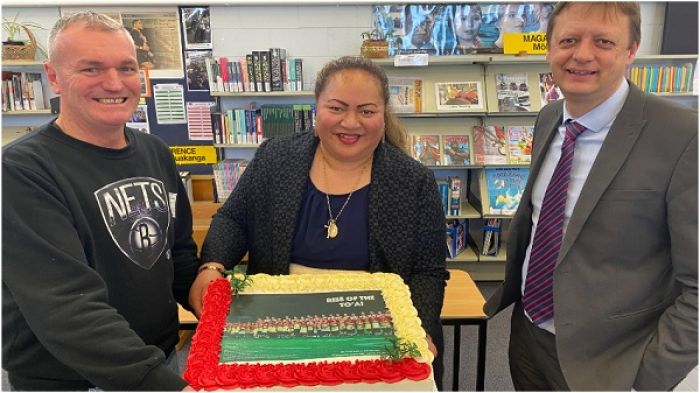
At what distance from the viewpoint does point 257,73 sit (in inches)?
162

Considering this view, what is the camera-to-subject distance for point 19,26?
431cm

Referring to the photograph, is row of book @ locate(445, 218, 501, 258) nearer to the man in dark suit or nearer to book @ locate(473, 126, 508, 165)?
book @ locate(473, 126, 508, 165)

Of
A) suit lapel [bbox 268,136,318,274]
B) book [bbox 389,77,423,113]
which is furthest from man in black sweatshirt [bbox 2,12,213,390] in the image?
book [bbox 389,77,423,113]

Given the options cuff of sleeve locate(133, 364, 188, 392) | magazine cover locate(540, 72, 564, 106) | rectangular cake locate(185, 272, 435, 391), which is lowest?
cuff of sleeve locate(133, 364, 188, 392)

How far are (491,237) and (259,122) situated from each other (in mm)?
2467

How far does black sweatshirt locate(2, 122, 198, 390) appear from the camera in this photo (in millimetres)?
1120

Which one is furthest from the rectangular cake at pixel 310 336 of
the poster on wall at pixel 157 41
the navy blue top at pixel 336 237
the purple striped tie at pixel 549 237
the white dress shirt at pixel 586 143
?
the poster on wall at pixel 157 41

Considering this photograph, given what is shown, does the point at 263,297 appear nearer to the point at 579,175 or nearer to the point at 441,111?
the point at 579,175

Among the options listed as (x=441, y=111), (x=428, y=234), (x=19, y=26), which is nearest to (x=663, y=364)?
(x=428, y=234)

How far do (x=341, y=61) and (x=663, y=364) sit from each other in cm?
142

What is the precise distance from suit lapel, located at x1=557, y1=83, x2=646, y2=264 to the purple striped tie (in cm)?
10

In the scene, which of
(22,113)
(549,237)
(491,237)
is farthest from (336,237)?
(22,113)

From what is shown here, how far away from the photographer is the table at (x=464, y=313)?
236 centimetres

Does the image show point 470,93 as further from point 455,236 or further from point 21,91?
point 21,91
